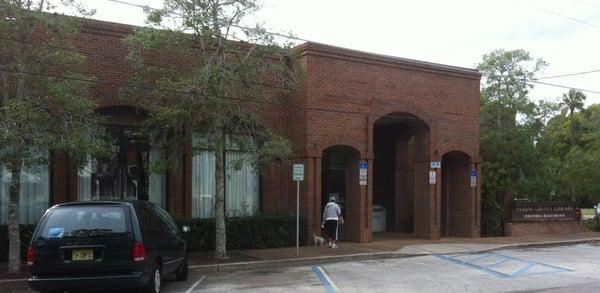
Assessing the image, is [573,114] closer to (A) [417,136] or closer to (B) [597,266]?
(A) [417,136]

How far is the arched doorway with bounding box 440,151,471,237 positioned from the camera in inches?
936

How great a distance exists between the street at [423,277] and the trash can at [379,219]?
25.1ft

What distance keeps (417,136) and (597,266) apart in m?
8.67

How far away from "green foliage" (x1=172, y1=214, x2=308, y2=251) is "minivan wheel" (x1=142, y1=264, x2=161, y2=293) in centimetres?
673

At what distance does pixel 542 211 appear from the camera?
26484 millimetres

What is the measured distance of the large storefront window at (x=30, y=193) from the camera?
15.9 metres

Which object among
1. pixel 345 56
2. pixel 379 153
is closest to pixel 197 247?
pixel 345 56

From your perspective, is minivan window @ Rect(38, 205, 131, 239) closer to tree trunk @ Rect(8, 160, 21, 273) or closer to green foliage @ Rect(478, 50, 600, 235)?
tree trunk @ Rect(8, 160, 21, 273)

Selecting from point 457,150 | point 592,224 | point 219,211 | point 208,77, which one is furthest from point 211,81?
point 592,224

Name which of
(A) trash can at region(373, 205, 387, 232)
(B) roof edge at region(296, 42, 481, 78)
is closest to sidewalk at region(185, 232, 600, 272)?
(A) trash can at region(373, 205, 387, 232)

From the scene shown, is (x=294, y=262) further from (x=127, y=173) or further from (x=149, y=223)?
(x=149, y=223)

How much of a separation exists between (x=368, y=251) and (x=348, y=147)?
409cm

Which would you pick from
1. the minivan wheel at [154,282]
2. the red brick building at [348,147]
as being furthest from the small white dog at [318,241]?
the minivan wheel at [154,282]

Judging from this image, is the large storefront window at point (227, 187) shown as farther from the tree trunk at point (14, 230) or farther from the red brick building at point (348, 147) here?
the tree trunk at point (14, 230)
